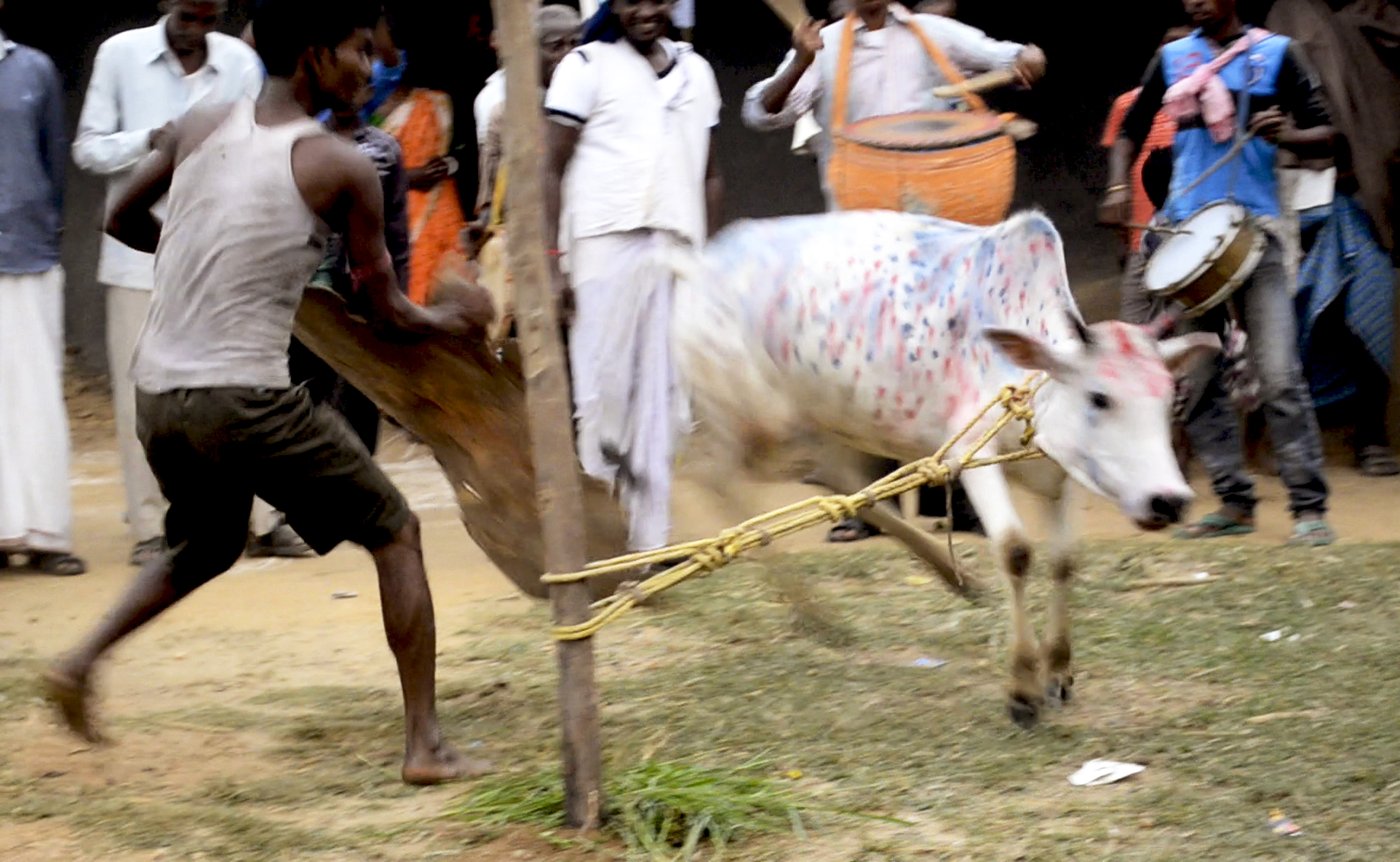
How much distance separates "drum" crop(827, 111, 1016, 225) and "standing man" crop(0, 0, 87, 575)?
309 centimetres

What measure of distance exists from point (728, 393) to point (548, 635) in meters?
0.94

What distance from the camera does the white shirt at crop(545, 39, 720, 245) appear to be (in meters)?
6.00

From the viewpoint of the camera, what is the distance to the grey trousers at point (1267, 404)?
6.60 metres

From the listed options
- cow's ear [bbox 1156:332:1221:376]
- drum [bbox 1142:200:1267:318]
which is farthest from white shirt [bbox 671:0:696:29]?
cow's ear [bbox 1156:332:1221:376]

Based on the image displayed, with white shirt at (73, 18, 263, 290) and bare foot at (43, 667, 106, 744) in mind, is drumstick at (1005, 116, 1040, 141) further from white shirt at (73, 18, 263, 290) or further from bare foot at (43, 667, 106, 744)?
bare foot at (43, 667, 106, 744)

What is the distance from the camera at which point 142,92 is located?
677 cm

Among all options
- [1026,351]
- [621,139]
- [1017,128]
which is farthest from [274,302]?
[1017,128]

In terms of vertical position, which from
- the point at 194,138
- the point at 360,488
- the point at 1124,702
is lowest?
the point at 1124,702

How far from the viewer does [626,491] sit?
20.8 ft

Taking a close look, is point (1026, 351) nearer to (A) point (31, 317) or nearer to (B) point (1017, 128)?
(B) point (1017, 128)

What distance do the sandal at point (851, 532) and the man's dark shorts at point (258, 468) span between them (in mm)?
3155

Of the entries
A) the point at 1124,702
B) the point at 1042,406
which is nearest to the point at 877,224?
the point at 1042,406

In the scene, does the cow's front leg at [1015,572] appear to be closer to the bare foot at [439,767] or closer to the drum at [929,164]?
the drum at [929,164]

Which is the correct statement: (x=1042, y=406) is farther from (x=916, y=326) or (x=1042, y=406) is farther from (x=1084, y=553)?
(x=1084, y=553)
